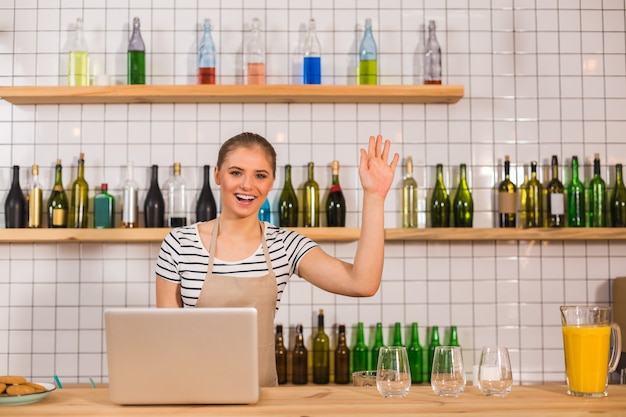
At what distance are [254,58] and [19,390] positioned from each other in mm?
1872

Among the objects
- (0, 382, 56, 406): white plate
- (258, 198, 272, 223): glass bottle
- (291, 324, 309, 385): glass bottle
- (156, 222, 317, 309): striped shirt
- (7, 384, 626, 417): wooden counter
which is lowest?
(291, 324, 309, 385): glass bottle

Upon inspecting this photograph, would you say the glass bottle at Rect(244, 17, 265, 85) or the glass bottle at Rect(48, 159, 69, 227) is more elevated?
the glass bottle at Rect(244, 17, 265, 85)

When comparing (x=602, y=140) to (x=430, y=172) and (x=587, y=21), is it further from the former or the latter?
(x=430, y=172)

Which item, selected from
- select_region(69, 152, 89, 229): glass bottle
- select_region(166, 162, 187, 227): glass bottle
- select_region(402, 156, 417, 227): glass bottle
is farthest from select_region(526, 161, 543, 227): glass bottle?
select_region(69, 152, 89, 229): glass bottle

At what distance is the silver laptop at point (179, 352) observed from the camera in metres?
1.45

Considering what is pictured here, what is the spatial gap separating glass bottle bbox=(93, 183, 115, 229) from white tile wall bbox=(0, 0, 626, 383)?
0.07 metres

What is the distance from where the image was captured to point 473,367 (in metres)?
3.08

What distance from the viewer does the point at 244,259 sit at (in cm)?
215

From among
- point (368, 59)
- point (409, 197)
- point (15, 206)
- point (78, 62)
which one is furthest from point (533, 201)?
point (15, 206)

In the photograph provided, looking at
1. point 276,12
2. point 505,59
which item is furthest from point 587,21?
point 276,12

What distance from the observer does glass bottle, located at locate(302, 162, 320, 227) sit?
3053 mm

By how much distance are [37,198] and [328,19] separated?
4.40 feet

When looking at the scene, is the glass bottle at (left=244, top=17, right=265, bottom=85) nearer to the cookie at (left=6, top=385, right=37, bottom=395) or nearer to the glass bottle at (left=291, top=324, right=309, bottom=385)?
the glass bottle at (left=291, top=324, right=309, bottom=385)

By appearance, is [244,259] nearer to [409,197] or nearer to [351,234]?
[351,234]
